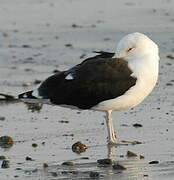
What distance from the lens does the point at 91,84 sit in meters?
9.77

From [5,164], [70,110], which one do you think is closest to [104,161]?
[5,164]

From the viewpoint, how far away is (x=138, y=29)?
17.3 metres

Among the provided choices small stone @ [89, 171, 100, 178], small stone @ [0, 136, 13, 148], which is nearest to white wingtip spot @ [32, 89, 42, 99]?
small stone @ [0, 136, 13, 148]

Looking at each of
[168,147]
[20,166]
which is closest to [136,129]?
[168,147]

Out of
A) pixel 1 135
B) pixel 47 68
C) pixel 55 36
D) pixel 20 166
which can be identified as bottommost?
pixel 20 166

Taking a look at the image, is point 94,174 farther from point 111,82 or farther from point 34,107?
point 34,107

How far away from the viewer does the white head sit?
9.77 metres

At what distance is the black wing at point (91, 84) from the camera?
381 inches

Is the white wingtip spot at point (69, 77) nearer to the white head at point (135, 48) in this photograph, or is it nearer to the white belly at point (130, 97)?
the white belly at point (130, 97)

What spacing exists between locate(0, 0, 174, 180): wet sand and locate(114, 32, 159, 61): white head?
83 cm

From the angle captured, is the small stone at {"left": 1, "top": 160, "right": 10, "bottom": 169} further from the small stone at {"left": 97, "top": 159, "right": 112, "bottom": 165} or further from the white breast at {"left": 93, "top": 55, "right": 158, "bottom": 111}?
the white breast at {"left": 93, "top": 55, "right": 158, "bottom": 111}

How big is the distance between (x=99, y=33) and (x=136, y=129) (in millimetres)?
7086

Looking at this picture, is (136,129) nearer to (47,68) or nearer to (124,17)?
(47,68)

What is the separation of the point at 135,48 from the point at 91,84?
0.59 m
